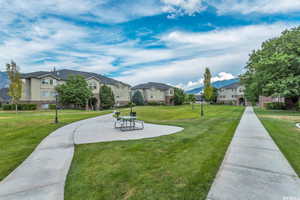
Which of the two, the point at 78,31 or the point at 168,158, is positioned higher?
the point at 78,31

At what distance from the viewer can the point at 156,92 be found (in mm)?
55938

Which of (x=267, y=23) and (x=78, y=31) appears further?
(x=78, y=31)

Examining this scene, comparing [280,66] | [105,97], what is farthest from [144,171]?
[105,97]

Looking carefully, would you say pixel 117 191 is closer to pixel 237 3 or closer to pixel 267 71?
pixel 237 3

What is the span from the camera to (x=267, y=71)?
2303 centimetres

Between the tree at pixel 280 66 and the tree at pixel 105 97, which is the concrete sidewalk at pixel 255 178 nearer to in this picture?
the tree at pixel 280 66

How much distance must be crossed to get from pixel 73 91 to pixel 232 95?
5930cm

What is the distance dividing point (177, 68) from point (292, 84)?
17393mm

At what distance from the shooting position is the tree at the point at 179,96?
53.5 m

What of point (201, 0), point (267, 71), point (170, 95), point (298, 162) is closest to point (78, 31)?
point (201, 0)

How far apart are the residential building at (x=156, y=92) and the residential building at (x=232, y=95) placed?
24.4 meters

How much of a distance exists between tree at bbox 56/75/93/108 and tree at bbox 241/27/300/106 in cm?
3074

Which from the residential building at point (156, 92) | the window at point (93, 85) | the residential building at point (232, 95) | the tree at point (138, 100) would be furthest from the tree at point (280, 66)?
the residential building at point (232, 95)

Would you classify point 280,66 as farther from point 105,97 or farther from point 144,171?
point 105,97
